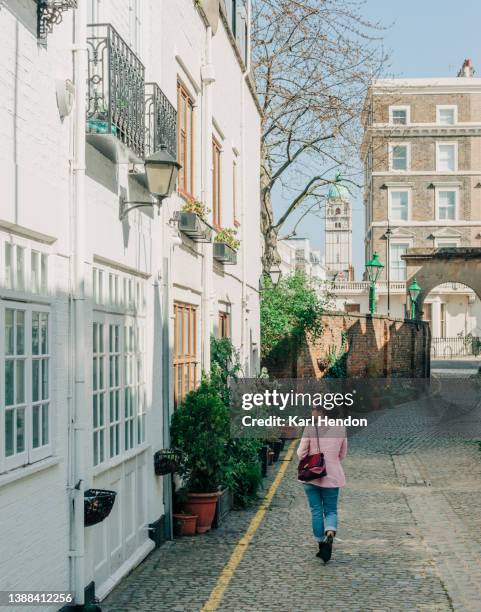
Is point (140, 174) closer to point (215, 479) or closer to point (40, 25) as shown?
point (40, 25)

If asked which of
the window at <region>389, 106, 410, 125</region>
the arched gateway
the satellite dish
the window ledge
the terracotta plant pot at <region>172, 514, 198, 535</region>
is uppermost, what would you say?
the window at <region>389, 106, 410, 125</region>

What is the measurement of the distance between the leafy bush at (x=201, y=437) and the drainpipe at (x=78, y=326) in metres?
3.74

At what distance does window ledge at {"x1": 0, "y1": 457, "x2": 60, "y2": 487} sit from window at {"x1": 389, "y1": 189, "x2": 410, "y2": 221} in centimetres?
6241

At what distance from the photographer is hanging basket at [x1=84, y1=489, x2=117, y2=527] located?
7.30 meters

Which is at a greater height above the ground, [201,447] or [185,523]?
Result: [201,447]

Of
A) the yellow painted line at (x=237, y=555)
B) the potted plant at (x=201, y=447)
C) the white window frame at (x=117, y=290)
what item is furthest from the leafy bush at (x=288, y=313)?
the white window frame at (x=117, y=290)

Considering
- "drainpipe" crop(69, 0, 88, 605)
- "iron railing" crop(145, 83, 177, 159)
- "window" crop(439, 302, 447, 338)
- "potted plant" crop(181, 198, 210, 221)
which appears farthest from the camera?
"window" crop(439, 302, 447, 338)

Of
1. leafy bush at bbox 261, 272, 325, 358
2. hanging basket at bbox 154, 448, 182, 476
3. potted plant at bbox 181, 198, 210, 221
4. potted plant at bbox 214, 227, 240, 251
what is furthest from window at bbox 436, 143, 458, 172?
hanging basket at bbox 154, 448, 182, 476

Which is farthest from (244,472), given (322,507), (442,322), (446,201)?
(442,322)

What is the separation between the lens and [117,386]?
28.9 feet

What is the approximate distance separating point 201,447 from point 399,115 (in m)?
58.8

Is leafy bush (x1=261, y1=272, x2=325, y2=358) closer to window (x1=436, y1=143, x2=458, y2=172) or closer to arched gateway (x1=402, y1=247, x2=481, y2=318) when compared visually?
arched gateway (x1=402, y1=247, x2=481, y2=318)

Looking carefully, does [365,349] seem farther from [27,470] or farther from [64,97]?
[27,470]

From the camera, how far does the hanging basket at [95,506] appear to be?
7.30 m
